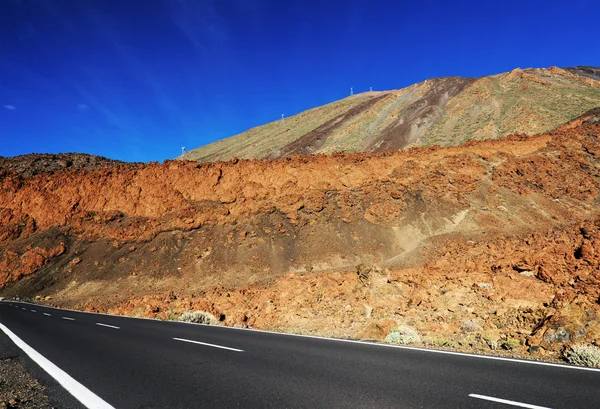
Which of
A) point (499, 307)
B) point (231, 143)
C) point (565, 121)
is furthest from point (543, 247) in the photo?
point (231, 143)

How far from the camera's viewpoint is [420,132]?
53.9 metres

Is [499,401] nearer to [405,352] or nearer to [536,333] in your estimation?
[405,352]

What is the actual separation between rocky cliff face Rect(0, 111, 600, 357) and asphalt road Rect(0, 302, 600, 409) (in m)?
3.56

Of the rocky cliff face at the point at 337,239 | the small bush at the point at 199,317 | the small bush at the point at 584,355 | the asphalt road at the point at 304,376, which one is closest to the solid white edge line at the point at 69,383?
the asphalt road at the point at 304,376

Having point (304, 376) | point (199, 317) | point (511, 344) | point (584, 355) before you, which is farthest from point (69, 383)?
point (511, 344)

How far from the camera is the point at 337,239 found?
83.7 ft

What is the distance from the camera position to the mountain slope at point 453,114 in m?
44.1

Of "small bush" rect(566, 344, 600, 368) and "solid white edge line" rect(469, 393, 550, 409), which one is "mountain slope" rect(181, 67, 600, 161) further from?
"solid white edge line" rect(469, 393, 550, 409)

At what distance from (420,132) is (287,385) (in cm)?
5421

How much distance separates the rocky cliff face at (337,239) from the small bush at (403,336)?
0.49 meters

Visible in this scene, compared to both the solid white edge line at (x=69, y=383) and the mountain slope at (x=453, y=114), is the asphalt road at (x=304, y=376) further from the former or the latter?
the mountain slope at (x=453, y=114)

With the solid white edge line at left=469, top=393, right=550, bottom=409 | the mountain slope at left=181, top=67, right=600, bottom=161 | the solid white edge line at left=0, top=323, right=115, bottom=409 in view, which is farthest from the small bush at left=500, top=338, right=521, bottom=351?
the mountain slope at left=181, top=67, right=600, bottom=161

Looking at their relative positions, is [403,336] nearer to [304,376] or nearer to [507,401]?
[304,376]

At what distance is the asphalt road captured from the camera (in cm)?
494
